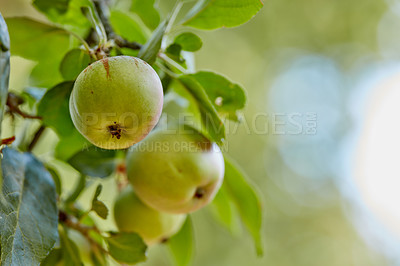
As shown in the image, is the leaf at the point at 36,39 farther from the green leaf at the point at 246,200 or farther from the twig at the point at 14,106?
the green leaf at the point at 246,200

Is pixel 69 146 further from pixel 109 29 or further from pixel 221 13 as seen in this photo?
pixel 221 13

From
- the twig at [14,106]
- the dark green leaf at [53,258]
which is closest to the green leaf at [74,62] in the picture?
the twig at [14,106]

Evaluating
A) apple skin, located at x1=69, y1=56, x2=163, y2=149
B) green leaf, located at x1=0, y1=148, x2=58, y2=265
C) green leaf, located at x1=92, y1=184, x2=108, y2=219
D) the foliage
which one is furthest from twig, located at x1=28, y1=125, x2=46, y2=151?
apple skin, located at x1=69, y1=56, x2=163, y2=149

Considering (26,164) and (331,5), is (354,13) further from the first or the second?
(26,164)

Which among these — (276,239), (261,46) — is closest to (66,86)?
(276,239)

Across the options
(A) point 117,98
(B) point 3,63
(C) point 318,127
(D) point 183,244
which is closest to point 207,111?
(A) point 117,98

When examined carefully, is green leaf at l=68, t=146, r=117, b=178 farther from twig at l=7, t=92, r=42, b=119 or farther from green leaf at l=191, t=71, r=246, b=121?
green leaf at l=191, t=71, r=246, b=121
